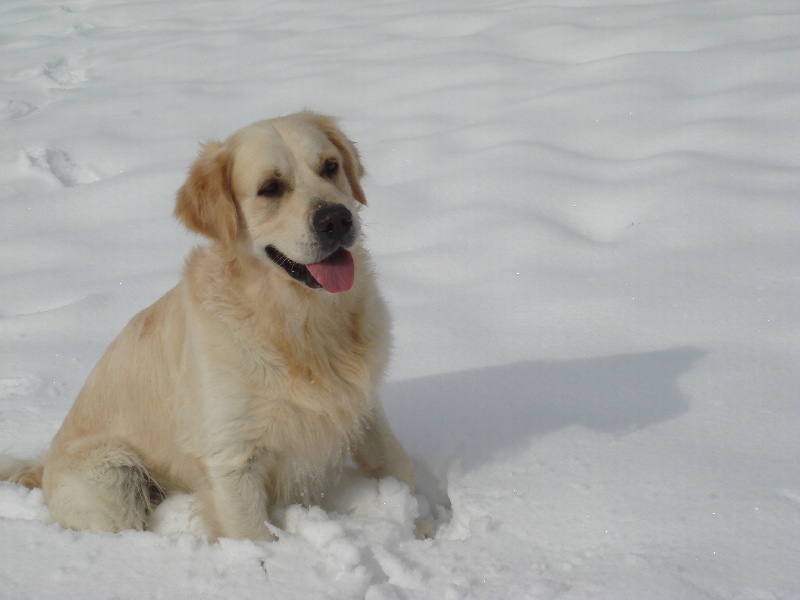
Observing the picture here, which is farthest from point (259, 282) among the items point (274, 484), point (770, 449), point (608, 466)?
point (770, 449)

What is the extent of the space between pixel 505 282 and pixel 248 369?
1.85 m

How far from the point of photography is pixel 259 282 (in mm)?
2736

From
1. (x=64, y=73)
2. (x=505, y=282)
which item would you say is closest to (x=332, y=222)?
(x=505, y=282)

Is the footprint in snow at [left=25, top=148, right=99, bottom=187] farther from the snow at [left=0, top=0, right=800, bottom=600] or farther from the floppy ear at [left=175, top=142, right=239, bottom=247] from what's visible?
the floppy ear at [left=175, top=142, right=239, bottom=247]

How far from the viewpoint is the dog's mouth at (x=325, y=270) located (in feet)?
8.59

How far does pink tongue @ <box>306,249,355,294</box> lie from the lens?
2.62 metres

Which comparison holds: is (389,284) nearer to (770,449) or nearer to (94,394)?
(94,394)

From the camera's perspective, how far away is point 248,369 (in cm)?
262

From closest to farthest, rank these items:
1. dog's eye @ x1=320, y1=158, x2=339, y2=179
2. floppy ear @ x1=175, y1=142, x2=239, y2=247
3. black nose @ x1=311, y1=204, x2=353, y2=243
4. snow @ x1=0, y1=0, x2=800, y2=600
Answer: snow @ x1=0, y1=0, x2=800, y2=600
black nose @ x1=311, y1=204, x2=353, y2=243
floppy ear @ x1=175, y1=142, x2=239, y2=247
dog's eye @ x1=320, y1=158, x2=339, y2=179

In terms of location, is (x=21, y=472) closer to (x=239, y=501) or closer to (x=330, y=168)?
(x=239, y=501)

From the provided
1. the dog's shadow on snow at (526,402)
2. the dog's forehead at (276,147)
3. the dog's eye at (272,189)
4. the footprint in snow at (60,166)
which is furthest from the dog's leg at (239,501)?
the footprint in snow at (60,166)

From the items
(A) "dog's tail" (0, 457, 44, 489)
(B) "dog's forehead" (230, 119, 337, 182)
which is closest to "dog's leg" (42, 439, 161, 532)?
(A) "dog's tail" (0, 457, 44, 489)

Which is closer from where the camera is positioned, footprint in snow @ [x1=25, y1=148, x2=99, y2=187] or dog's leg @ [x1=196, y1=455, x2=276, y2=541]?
dog's leg @ [x1=196, y1=455, x2=276, y2=541]

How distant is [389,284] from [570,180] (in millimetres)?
1455
